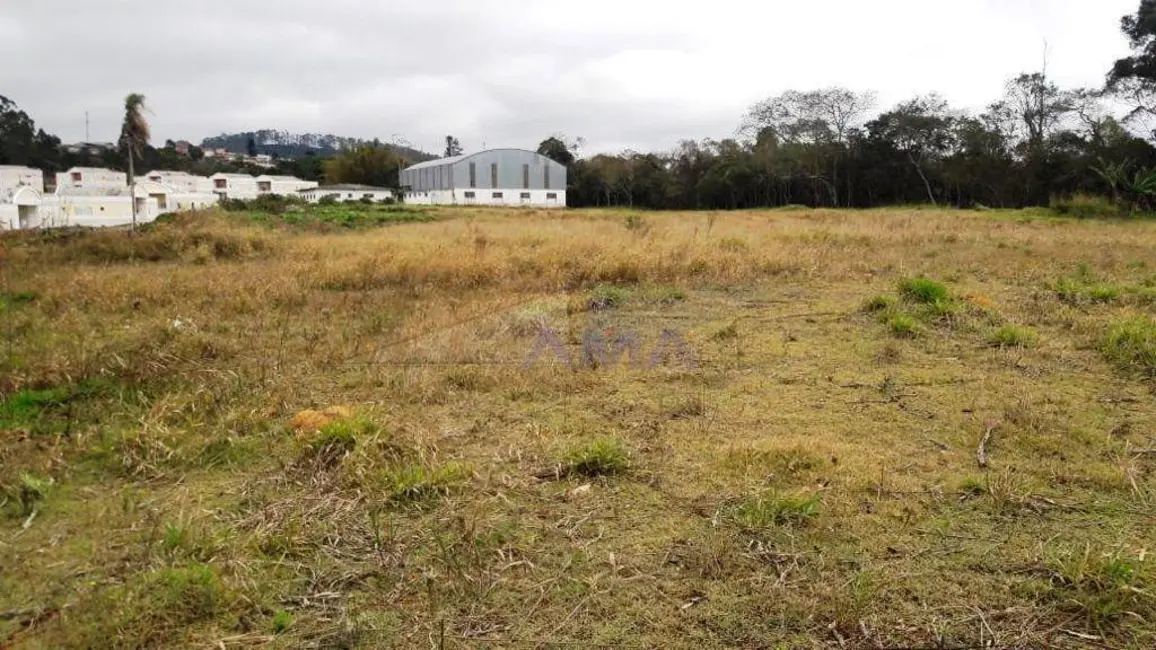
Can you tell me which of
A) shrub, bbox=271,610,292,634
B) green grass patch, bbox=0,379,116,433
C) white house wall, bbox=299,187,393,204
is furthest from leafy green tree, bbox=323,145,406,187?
shrub, bbox=271,610,292,634

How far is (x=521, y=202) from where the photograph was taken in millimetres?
56094

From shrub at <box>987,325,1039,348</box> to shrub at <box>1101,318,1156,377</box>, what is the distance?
0.48 meters

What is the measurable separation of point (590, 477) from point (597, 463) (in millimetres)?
86

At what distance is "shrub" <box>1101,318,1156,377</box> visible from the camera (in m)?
4.91

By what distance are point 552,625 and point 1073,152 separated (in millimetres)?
34702

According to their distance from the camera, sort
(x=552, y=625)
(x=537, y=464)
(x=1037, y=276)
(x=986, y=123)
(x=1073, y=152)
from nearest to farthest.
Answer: (x=552, y=625) < (x=537, y=464) < (x=1037, y=276) < (x=1073, y=152) < (x=986, y=123)

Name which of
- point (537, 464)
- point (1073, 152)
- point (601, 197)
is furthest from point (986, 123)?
point (537, 464)

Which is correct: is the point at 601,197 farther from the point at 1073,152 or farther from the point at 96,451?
the point at 96,451

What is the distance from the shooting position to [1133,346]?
515 centimetres

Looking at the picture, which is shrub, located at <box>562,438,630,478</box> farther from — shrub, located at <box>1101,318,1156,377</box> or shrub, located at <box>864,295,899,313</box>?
shrub, located at <box>864,295,899,313</box>

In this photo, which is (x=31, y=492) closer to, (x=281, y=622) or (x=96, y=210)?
(x=281, y=622)

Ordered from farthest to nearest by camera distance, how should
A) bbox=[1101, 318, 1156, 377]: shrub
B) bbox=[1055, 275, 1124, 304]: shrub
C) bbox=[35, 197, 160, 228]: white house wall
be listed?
bbox=[35, 197, 160, 228]: white house wall < bbox=[1055, 275, 1124, 304]: shrub < bbox=[1101, 318, 1156, 377]: shrub

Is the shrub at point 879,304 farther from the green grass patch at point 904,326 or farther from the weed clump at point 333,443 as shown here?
the weed clump at point 333,443

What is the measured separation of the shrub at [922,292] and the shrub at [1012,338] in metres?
1.24
